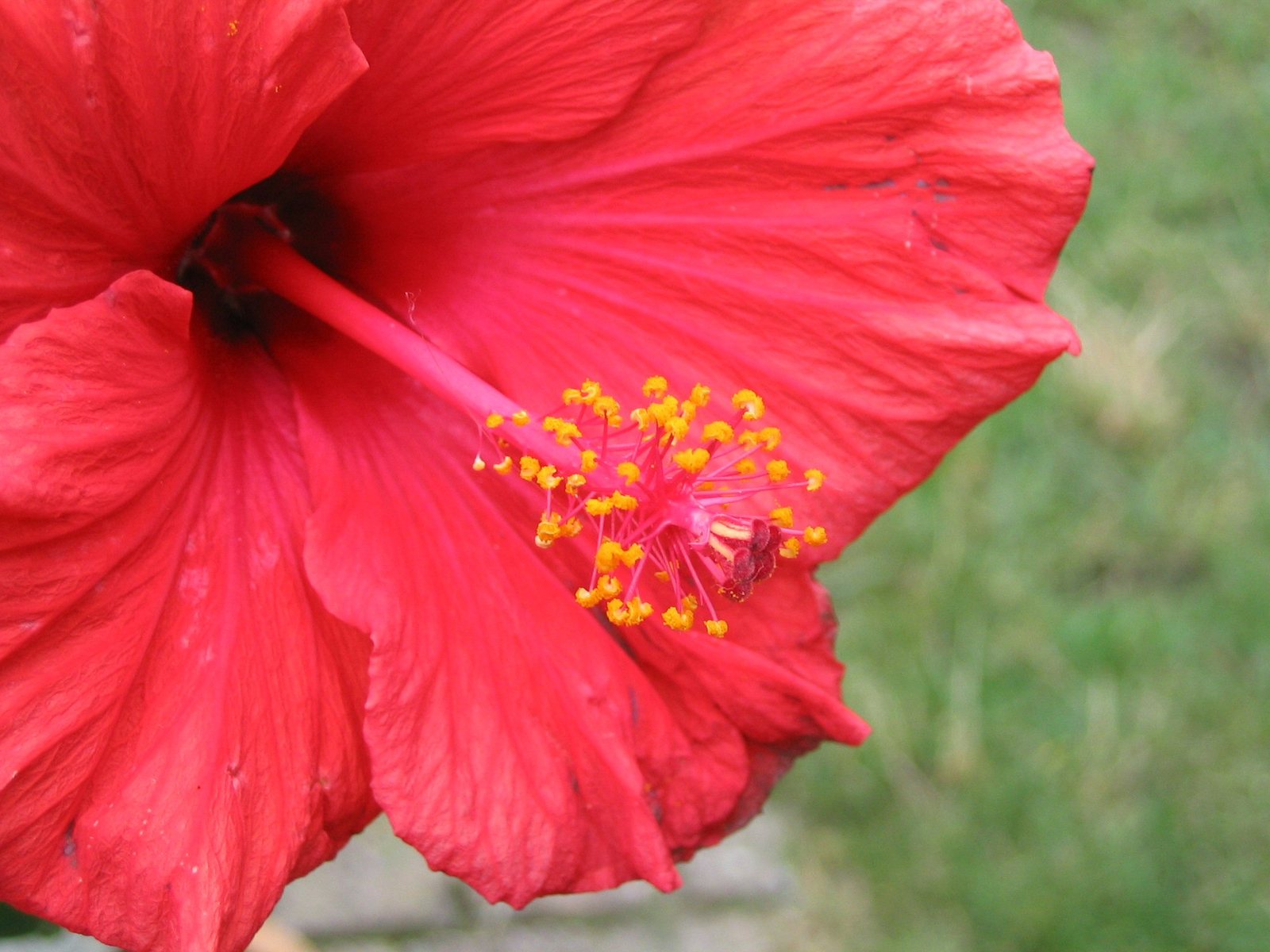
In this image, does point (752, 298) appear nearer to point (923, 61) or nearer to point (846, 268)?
point (846, 268)

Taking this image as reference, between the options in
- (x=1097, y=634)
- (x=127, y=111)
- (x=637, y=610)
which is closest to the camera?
(x=127, y=111)

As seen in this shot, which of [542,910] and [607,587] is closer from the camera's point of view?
[607,587]

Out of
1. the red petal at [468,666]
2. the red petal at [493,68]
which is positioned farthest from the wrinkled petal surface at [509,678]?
the red petal at [493,68]

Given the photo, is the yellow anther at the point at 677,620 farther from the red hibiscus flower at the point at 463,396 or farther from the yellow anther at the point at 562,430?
the yellow anther at the point at 562,430

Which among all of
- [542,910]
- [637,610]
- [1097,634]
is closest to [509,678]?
[637,610]

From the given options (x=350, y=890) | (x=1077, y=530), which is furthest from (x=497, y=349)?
(x=1077, y=530)

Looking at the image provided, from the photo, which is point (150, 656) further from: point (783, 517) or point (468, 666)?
point (783, 517)

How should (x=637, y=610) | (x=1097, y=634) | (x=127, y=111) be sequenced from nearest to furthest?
(x=127, y=111) → (x=637, y=610) → (x=1097, y=634)
